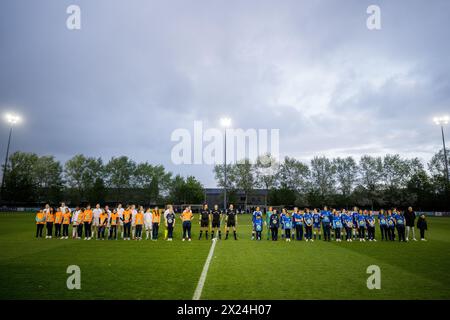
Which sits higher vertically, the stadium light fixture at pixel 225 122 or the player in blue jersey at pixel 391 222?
the stadium light fixture at pixel 225 122

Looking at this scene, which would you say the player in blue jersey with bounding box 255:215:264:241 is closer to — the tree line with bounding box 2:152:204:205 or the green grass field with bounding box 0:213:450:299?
the green grass field with bounding box 0:213:450:299

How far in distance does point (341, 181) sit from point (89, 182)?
8082cm

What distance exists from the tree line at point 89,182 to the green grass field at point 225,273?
65.8 m

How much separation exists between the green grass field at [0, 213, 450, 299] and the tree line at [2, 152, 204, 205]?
65.8 meters

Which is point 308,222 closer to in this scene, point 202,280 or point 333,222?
point 333,222

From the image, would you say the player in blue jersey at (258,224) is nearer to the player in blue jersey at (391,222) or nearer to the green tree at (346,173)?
the player in blue jersey at (391,222)

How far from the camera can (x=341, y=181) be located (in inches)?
3617

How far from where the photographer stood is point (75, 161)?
3386 inches

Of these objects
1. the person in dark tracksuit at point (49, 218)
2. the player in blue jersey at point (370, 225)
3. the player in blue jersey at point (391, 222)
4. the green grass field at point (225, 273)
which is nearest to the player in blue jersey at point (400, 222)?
the player in blue jersey at point (391, 222)

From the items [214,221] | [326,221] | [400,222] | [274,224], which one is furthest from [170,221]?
[400,222]

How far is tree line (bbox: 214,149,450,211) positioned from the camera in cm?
7212

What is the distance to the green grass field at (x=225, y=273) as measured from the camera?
6.50m

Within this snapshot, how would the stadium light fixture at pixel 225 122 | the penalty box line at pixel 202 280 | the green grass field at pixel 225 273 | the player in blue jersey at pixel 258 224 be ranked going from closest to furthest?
1. the penalty box line at pixel 202 280
2. the green grass field at pixel 225 273
3. the player in blue jersey at pixel 258 224
4. the stadium light fixture at pixel 225 122

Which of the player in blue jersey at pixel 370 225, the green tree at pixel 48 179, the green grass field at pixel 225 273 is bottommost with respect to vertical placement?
the green grass field at pixel 225 273
